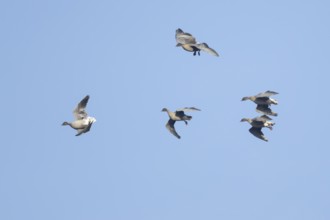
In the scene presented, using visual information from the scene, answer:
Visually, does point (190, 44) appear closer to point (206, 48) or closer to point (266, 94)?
point (206, 48)

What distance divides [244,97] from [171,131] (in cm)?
697

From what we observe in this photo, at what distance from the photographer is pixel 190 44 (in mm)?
92500

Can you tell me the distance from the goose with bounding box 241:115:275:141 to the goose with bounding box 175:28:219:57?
6575mm

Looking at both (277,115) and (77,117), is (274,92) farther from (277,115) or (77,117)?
(77,117)

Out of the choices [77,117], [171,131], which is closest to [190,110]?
[171,131]

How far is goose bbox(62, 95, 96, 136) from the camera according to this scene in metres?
87.1

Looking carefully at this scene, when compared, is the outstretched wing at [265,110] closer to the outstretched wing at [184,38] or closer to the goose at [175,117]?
the goose at [175,117]

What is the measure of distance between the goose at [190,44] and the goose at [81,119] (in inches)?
407

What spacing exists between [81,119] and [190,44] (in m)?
12.1

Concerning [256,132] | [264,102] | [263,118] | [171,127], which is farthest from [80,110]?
[264,102]

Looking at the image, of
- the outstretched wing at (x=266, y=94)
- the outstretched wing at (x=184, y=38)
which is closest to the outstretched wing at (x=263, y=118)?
the outstretched wing at (x=266, y=94)

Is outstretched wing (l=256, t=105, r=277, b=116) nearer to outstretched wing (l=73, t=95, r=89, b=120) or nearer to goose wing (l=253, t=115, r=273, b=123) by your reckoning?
goose wing (l=253, t=115, r=273, b=123)

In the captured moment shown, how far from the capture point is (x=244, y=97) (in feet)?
301

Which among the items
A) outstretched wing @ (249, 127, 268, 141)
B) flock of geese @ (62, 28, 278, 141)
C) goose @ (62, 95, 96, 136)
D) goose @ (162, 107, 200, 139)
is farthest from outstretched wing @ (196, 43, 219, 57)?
goose @ (62, 95, 96, 136)
